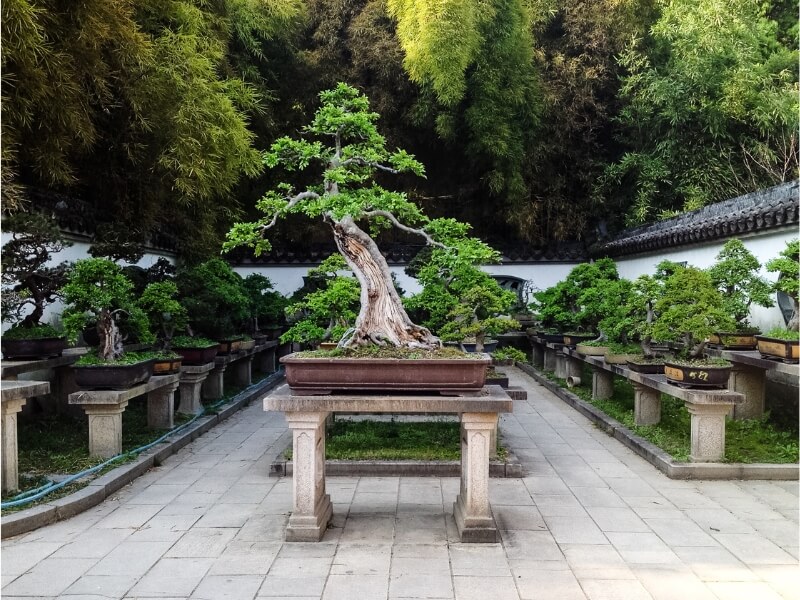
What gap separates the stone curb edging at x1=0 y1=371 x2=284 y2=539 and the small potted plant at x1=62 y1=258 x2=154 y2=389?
67 cm

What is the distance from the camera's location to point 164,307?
6531 mm

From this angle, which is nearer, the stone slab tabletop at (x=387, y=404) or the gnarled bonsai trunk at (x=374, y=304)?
the stone slab tabletop at (x=387, y=404)

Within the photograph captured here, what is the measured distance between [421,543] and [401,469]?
1.56m

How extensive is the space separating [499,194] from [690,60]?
394cm

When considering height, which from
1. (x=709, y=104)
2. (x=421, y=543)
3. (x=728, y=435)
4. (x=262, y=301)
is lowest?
(x=421, y=543)

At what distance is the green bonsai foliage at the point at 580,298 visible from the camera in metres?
8.85

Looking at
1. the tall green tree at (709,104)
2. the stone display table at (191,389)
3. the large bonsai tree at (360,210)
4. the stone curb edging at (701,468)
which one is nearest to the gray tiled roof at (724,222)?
the tall green tree at (709,104)

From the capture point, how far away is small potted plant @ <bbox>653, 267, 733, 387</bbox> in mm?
5316

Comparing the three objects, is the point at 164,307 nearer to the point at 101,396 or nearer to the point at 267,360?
the point at 101,396

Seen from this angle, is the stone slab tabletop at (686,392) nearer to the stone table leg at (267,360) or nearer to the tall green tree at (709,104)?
the tall green tree at (709,104)

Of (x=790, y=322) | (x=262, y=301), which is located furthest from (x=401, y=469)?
(x=262, y=301)

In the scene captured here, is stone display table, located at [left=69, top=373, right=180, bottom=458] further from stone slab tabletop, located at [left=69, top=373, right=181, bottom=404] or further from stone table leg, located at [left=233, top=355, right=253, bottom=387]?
stone table leg, located at [left=233, top=355, right=253, bottom=387]

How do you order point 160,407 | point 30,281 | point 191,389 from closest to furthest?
point 30,281
point 160,407
point 191,389

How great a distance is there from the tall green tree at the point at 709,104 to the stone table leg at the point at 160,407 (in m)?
8.96
